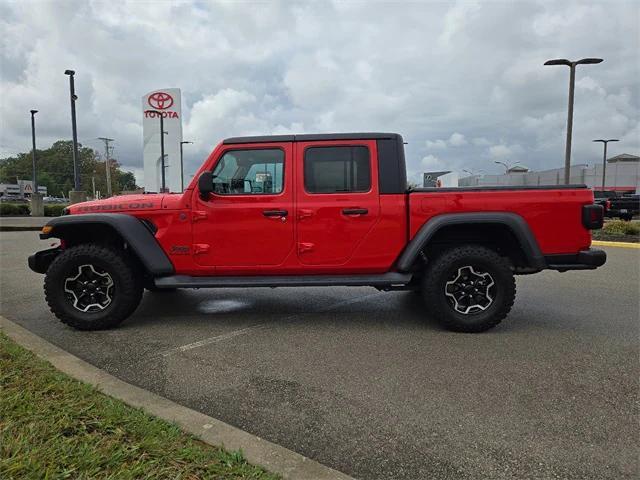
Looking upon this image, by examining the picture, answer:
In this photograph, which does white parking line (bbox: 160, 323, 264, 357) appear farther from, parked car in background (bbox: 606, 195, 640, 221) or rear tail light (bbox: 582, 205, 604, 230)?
parked car in background (bbox: 606, 195, 640, 221)

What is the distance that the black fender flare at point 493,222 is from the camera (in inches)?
167

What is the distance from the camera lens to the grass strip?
205cm

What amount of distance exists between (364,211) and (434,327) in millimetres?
1394

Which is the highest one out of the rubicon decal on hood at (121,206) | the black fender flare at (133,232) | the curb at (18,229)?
the rubicon decal on hood at (121,206)

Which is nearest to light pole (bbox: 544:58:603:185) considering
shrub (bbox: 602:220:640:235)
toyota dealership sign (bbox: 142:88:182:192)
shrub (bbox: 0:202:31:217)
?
shrub (bbox: 602:220:640:235)

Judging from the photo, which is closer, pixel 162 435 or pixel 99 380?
pixel 162 435

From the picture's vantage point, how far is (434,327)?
462cm

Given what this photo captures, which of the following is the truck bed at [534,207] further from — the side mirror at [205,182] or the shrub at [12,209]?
the shrub at [12,209]

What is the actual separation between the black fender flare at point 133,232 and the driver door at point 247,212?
1.14 feet

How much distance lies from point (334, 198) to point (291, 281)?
911 mm

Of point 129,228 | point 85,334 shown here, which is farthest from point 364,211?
point 85,334

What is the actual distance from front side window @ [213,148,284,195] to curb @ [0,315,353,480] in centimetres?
199

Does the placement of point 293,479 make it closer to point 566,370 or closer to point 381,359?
point 381,359

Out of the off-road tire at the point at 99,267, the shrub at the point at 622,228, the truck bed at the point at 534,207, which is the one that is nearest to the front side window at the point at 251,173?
the off-road tire at the point at 99,267
